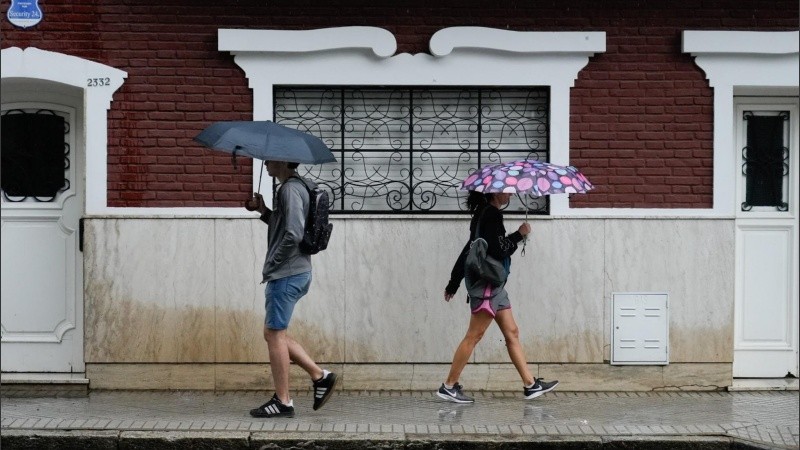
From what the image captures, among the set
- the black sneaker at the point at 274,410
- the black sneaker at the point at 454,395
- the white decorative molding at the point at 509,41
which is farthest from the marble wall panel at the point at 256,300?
the white decorative molding at the point at 509,41

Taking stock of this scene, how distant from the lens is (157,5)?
1038cm

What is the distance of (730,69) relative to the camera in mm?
10477

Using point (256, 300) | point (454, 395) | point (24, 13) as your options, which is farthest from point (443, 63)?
point (24, 13)

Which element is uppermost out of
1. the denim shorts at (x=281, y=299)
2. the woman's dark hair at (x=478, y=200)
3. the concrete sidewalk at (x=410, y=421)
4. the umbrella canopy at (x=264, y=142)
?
the umbrella canopy at (x=264, y=142)

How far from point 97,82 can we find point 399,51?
2.46 m

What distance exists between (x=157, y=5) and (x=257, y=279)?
2.37m

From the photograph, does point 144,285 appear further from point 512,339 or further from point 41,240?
point 512,339

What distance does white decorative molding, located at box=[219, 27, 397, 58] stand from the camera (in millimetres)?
10281

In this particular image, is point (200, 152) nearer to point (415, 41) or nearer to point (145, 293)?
point (145, 293)

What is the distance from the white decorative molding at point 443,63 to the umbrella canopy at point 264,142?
1.39 m

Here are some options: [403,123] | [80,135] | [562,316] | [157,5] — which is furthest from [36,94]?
[562,316]

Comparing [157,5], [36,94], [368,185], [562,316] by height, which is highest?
[157,5]

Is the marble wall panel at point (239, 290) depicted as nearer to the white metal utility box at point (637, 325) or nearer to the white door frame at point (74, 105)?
the white door frame at point (74, 105)

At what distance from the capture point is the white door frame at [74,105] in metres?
10.2
